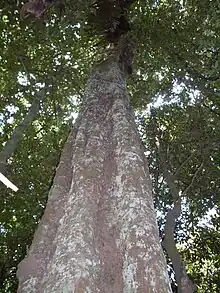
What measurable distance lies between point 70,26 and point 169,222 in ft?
12.4

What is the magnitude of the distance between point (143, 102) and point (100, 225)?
6.20m

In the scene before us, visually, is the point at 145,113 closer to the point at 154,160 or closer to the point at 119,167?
the point at 154,160

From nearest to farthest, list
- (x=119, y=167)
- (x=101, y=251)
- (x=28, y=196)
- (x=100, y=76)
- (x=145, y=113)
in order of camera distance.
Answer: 1. (x=101, y=251)
2. (x=119, y=167)
3. (x=100, y=76)
4. (x=28, y=196)
5. (x=145, y=113)

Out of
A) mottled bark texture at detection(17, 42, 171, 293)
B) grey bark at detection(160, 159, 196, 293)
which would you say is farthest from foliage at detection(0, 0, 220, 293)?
mottled bark texture at detection(17, 42, 171, 293)

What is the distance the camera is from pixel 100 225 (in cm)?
337

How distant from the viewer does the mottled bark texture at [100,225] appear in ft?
9.02

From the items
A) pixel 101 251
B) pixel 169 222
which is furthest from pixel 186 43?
pixel 101 251

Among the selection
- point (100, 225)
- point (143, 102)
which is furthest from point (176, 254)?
point (143, 102)

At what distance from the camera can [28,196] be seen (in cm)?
823

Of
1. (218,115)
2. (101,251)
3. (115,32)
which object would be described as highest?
(115,32)

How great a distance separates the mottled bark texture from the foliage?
136 inches

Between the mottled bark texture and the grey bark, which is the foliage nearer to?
the grey bark

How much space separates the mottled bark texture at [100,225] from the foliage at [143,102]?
136 inches

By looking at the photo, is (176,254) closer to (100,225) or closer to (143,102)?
(100,225)
